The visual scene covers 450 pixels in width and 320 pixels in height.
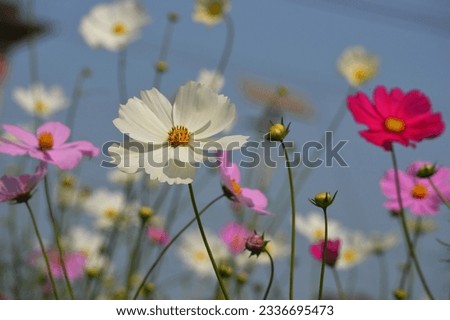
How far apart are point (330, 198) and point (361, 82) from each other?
1.35 ft

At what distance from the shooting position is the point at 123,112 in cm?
38

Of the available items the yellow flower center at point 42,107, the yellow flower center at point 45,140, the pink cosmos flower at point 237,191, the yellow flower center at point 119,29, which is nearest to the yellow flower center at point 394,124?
the pink cosmos flower at point 237,191

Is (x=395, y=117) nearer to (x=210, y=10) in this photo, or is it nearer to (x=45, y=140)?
(x=45, y=140)

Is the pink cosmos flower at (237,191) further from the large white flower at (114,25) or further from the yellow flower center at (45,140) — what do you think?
the large white flower at (114,25)

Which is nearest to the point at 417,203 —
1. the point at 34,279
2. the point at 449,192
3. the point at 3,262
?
the point at 449,192

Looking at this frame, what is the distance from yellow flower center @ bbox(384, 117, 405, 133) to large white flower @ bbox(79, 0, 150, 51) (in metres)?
0.55

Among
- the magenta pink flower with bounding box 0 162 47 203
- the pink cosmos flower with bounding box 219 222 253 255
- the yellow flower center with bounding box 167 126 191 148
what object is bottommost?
the pink cosmos flower with bounding box 219 222 253 255

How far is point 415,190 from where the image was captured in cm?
58

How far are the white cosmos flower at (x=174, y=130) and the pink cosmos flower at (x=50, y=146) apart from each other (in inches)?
2.2

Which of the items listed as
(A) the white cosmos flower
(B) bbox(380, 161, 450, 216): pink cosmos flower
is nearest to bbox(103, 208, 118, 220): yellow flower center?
(B) bbox(380, 161, 450, 216): pink cosmos flower

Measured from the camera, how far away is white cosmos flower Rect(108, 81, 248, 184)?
367mm

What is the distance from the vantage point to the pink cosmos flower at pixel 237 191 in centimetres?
42

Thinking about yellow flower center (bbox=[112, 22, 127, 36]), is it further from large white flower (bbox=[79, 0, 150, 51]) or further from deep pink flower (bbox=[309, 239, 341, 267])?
deep pink flower (bbox=[309, 239, 341, 267])

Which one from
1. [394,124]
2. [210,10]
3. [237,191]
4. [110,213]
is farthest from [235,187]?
[110,213]
